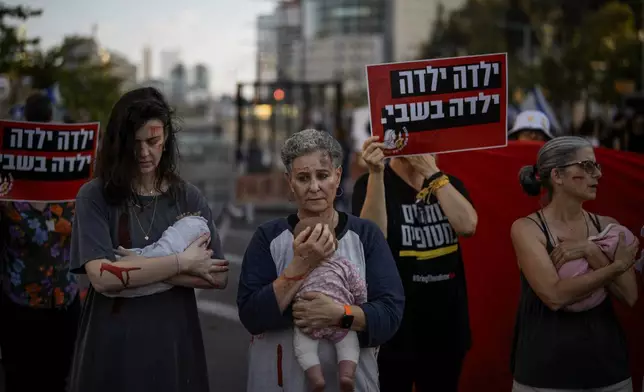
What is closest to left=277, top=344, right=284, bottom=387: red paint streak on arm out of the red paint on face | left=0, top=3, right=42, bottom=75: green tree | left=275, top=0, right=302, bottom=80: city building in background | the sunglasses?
the red paint on face

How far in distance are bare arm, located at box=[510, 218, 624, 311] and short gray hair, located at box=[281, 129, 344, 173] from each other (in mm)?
926

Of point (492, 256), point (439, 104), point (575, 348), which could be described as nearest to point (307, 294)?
point (575, 348)

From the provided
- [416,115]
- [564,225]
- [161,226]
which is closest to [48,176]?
[161,226]

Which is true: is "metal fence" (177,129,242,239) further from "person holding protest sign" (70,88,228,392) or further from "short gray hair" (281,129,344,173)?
"short gray hair" (281,129,344,173)

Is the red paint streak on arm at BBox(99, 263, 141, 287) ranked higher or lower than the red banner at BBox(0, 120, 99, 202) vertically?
lower

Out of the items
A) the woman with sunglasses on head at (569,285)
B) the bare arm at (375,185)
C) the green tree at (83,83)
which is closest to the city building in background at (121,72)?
the green tree at (83,83)

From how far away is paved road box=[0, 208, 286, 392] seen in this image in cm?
741

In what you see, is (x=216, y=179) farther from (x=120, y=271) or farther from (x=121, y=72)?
(x=121, y=72)

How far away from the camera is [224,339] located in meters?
8.84

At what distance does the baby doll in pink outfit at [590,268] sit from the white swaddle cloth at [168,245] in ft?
4.86

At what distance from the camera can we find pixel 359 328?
3.44 meters

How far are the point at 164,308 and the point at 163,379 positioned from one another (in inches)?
10.6

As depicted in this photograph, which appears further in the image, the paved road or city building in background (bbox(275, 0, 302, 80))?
city building in background (bbox(275, 0, 302, 80))

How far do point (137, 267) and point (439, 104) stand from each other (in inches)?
71.4
